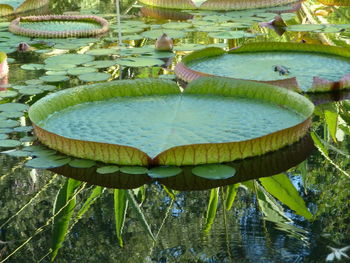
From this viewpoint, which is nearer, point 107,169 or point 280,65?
point 107,169

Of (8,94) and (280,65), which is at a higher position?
(280,65)

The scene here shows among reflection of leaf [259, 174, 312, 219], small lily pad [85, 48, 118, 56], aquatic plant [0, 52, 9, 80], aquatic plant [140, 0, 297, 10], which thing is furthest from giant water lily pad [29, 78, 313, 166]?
aquatic plant [140, 0, 297, 10]

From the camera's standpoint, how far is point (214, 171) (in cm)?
254

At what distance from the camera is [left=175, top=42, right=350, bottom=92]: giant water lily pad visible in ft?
12.0

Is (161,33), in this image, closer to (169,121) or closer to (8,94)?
(8,94)

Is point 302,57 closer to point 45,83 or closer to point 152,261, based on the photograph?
point 45,83

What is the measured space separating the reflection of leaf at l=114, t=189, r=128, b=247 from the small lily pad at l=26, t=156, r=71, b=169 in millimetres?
318

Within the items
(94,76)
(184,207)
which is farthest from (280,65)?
(184,207)

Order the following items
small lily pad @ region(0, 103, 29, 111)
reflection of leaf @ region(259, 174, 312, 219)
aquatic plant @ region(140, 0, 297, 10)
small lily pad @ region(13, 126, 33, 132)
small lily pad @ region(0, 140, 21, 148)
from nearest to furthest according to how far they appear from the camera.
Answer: reflection of leaf @ region(259, 174, 312, 219) → small lily pad @ region(0, 140, 21, 148) → small lily pad @ region(13, 126, 33, 132) → small lily pad @ region(0, 103, 29, 111) → aquatic plant @ region(140, 0, 297, 10)

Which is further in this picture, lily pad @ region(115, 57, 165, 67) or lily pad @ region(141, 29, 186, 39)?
lily pad @ region(141, 29, 186, 39)

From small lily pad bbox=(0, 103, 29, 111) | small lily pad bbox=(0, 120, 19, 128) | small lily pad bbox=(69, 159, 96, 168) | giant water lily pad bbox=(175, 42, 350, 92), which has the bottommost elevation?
small lily pad bbox=(0, 103, 29, 111)

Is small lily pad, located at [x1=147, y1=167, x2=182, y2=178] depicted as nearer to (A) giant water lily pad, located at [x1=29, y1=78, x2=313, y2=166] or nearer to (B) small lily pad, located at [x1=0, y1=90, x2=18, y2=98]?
(A) giant water lily pad, located at [x1=29, y1=78, x2=313, y2=166]

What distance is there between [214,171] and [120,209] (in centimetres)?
41

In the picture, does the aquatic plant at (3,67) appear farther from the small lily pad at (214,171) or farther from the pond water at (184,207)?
the small lily pad at (214,171)
